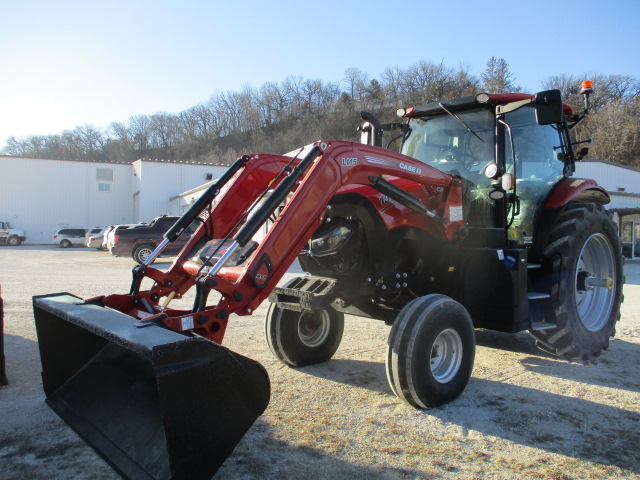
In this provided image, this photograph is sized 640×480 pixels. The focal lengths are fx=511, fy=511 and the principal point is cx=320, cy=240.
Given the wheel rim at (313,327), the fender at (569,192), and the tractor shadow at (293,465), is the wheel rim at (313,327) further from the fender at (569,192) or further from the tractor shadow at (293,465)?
the fender at (569,192)

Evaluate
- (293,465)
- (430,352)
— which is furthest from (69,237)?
(293,465)

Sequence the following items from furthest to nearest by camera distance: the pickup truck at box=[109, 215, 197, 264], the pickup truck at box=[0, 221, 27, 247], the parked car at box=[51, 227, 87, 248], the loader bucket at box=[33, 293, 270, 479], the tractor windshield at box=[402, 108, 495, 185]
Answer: the pickup truck at box=[0, 221, 27, 247] → the parked car at box=[51, 227, 87, 248] → the pickup truck at box=[109, 215, 197, 264] → the tractor windshield at box=[402, 108, 495, 185] → the loader bucket at box=[33, 293, 270, 479]

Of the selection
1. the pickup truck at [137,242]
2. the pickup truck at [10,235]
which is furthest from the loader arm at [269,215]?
the pickup truck at [10,235]

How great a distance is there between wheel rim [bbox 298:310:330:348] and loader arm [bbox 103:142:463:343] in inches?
49.6

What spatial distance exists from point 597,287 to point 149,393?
16.2 feet

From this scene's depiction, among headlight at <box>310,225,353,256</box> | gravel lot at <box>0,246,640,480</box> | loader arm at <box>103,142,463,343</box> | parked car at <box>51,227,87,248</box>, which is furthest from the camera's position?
parked car at <box>51,227,87,248</box>

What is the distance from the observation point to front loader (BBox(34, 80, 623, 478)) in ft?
9.16

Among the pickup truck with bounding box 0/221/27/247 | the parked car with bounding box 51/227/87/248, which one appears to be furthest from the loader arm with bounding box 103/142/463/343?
the pickup truck with bounding box 0/221/27/247

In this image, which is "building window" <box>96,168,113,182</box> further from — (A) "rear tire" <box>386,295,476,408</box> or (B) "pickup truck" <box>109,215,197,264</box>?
(A) "rear tire" <box>386,295,476,408</box>

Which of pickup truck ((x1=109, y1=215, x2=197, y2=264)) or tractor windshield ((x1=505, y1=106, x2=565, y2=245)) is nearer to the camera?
tractor windshield ((x1=505, y1=106, x2=565, y2=245))

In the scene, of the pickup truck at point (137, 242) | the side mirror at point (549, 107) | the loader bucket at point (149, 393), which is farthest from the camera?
the pickup truck at point (137, 242)

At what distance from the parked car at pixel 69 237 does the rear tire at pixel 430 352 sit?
3428 cm

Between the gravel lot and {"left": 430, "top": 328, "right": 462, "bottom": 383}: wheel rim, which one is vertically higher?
{"left": 430, "top": 328, "right": 462, "bottom": 383}: wheel rim

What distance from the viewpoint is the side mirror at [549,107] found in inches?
173
